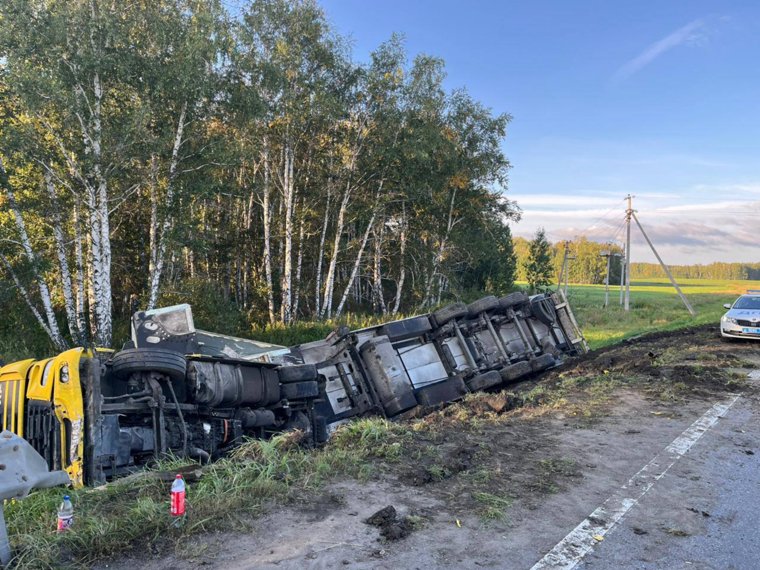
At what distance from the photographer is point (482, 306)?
9.53 metres

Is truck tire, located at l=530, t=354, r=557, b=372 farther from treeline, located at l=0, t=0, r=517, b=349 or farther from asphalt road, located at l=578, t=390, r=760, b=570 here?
treeline, located at l=0, t=0, r=517, b=349

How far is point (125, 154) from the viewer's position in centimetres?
1325

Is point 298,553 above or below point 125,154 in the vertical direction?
below

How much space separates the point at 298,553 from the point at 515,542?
4.03ft

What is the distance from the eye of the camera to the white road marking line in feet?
9.42

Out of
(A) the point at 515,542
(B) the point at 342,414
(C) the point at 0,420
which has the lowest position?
(B) the point at 342,414

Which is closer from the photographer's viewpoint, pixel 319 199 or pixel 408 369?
pixel 408 369

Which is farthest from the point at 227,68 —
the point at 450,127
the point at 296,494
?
the point at 296,494

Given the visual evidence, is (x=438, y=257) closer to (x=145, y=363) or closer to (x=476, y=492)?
(x=145, y=363)

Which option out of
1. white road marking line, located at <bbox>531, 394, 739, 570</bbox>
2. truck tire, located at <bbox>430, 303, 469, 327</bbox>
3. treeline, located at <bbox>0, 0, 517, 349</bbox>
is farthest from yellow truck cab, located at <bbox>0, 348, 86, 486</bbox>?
treeline, located at <bbox>0, 0, 517, 349</bbox>

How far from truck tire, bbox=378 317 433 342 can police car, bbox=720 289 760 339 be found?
372 inches

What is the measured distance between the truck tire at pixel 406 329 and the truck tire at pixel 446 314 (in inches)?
5.3

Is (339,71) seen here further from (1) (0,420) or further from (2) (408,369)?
(1) (0,420)

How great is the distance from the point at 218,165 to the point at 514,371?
10.5m
